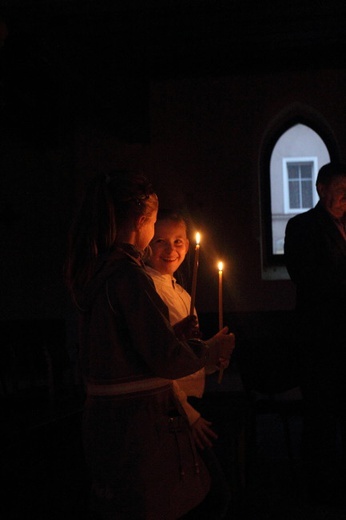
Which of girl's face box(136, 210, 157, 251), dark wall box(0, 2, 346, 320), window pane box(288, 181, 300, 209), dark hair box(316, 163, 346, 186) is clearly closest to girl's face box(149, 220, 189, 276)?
girl's face box(136, 210, 157, 251)

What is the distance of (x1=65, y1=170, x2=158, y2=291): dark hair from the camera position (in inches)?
61.1

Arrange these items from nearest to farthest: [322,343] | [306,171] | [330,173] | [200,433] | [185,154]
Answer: [200,433] → [322,343] → [330,173] → [185,154] → [306,171]

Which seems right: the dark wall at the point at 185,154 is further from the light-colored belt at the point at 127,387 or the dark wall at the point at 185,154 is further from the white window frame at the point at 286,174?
the light-colored belt at the point at 127,387

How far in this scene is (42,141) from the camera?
214 inches

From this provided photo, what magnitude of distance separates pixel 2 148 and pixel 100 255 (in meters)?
5.14

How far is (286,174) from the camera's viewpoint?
639 cm

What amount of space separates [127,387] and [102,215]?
1.54ft

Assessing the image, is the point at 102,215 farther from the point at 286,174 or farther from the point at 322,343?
the point at 286,174

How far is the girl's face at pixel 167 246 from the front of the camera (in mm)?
2461

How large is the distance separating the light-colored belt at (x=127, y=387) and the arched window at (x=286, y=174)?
4.91 m

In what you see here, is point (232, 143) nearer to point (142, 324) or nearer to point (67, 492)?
point (67, 492)

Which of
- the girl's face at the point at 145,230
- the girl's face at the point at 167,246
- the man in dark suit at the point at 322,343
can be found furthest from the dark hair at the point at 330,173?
the girl's face at the point at 145,230

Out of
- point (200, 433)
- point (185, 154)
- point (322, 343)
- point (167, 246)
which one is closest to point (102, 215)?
point (200, 433)

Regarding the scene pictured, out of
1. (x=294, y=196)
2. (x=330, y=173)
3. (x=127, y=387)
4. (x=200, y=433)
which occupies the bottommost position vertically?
(x=200, y=433)
